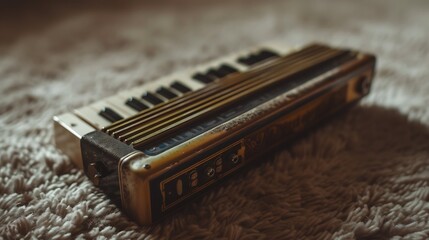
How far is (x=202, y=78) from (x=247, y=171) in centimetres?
24

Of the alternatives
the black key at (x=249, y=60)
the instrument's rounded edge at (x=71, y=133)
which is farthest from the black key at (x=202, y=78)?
the instrument's rounded edge at (x=71, y=133)

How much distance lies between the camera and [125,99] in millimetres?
867

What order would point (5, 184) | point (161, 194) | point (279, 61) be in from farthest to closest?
point (279, 61), point (5, 184), point (161, 194)

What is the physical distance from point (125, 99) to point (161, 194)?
10.7 inches

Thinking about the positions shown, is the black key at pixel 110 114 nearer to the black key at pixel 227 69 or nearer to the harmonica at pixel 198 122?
the harmonica at pixel 198 122

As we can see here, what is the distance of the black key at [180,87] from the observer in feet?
2.96

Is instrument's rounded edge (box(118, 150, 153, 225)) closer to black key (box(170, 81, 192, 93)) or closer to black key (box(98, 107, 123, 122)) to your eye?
black key (box(98, 107, 123, 122))

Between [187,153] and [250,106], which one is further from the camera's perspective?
[250,106]

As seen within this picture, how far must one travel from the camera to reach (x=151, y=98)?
869mm

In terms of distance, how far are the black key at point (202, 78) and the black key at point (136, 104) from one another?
0.15m

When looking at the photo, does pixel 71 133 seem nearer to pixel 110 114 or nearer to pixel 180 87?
pixel 110 114

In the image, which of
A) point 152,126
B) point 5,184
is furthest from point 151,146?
point 5,184

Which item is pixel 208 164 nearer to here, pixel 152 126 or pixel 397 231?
pixel 152 126

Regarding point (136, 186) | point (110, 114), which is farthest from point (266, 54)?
point (136, 186)
